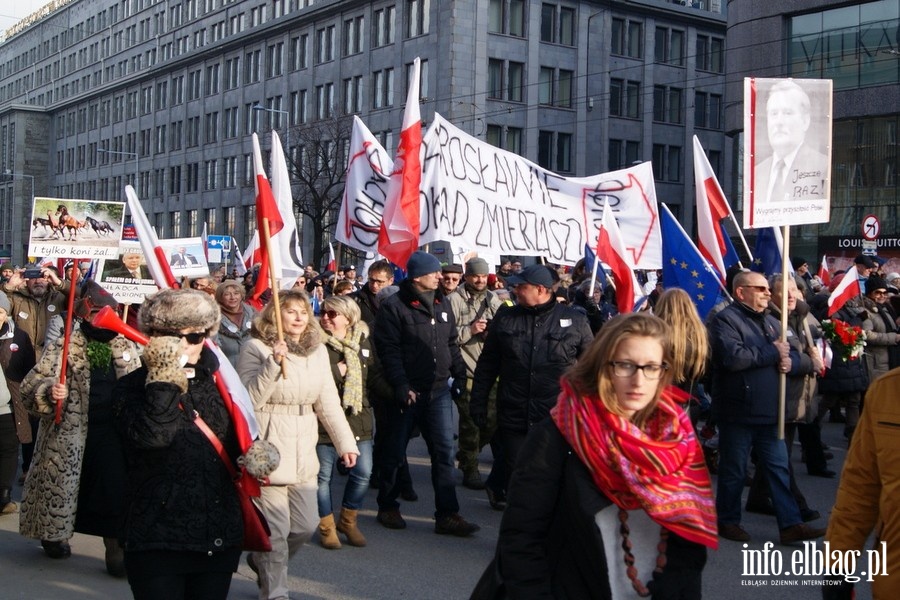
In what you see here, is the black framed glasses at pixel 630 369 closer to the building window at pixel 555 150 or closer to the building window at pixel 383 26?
the building window at pixel 555 150

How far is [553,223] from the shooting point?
40.8ft

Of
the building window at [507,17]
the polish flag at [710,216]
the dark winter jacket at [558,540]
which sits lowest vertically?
the dark winter jacket at [558,540]

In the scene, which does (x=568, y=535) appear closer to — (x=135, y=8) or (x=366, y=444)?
(x=366, y=444)

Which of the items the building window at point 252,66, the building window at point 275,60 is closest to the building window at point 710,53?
the building window at point 275,60

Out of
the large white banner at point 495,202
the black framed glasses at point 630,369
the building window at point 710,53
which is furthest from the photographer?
the building window at point 710,53

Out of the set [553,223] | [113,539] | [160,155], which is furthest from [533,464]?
[160,155]

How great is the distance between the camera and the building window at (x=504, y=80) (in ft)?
176

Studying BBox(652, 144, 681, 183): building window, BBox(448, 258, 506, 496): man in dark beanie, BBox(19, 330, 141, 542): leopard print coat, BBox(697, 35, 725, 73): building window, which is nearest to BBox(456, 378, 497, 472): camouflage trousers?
BBox(448, 258, 506, 496): man in dark beanie

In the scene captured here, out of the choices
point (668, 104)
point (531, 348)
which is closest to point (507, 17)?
point (668, 104)

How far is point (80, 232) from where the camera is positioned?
8.44m

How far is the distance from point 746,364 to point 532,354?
5.23ft

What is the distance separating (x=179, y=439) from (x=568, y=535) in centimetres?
159

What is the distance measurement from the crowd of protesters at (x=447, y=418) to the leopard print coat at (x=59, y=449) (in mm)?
13

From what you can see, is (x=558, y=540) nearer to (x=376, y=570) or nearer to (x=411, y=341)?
(x=376, y=570)
